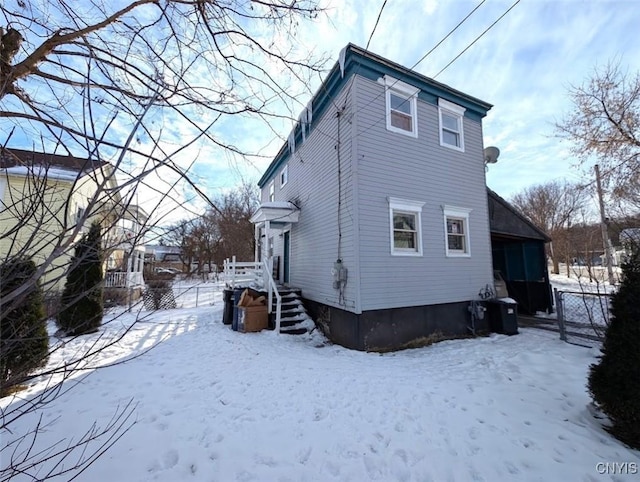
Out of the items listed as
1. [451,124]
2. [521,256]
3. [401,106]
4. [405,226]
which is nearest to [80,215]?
[405,226]

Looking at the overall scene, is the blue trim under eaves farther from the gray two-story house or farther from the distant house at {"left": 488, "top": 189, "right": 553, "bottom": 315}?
the distant house at {"left": 488, "top": 189, "right": 553, "bottom": 315}

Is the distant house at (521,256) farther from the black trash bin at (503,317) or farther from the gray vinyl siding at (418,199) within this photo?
the black trash bin at (503,317)

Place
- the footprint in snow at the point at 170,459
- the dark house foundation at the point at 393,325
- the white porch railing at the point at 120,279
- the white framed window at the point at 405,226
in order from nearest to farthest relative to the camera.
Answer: the footprint in snow at the point at 170,459
the white porch railing at the point at 120,279
the dark house foundation at the point at 393,325
the white framed window at the point at 405,226

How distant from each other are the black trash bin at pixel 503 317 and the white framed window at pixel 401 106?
5.28 m

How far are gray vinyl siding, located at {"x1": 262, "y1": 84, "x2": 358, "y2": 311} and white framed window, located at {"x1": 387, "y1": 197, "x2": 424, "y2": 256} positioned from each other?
112cm

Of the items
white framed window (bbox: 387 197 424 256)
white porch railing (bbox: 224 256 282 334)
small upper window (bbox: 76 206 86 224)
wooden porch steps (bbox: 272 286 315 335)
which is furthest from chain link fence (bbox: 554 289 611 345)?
white porch railing (bbox: 224 256 282 334)

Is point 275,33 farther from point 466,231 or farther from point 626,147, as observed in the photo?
point 626,147

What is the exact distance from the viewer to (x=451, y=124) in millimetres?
8766

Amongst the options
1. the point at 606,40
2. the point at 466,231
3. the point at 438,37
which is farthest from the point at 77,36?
the point at 466,231

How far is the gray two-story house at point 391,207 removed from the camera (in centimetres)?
673

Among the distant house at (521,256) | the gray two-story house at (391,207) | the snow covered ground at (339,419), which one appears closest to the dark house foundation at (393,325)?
the gray two-story house at (391,207)

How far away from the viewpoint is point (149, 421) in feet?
11.0

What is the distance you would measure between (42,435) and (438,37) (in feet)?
24.5

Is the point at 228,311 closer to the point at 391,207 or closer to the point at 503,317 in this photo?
the point at 391,207
